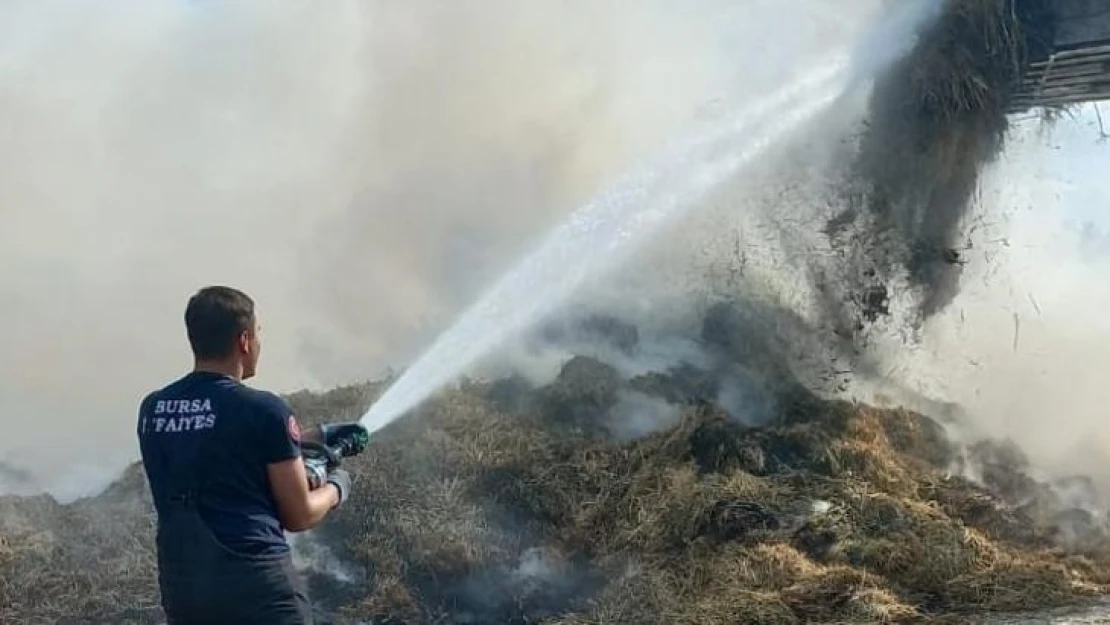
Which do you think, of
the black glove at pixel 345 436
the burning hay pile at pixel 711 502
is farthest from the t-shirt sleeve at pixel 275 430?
the burning hay pile at pixel 711 502

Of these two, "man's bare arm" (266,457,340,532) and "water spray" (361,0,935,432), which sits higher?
"water spray" (361,0,935,432)

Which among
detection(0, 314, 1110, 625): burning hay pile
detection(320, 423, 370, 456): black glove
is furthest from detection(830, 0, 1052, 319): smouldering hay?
detection(320, 423, 370, 456): black glove

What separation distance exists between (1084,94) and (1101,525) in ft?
11.5

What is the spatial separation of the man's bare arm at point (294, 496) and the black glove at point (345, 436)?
0.49 meters

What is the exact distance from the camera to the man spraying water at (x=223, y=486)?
272cm

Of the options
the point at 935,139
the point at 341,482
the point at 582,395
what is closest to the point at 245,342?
the point at 341,482

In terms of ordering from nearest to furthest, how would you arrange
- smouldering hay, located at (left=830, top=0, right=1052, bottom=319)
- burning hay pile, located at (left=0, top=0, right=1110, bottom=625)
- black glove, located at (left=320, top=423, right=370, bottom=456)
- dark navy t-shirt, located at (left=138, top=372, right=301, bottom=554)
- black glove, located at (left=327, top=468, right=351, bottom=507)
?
1. dark navy t-shirt, located at (left=138, top=372, right=301, bottom=554)
2. black glove, located at (left=327, top=468, right=351, bottom=507)
3. black glove, located at (left=320, top=423, right=370, bottom=456)
4. burning hay pile, located at (left=0, top=0, right=1110, bottom=625)
5. smouldering hay, located at (left=830, top=0, right=1052, bottom=319)

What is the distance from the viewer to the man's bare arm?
108 inches

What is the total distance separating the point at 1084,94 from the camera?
28.2ft

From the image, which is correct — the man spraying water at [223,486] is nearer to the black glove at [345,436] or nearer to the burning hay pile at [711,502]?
the black glove at [345,436]

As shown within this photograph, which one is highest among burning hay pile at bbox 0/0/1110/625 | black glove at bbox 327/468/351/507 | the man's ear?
burning hay pile at bbox 0/0/1110/625

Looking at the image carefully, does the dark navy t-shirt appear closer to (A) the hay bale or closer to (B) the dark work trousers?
(B) the dark work trousers

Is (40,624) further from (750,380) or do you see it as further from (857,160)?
(857,160)

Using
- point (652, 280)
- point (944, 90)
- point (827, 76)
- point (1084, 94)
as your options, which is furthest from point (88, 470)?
point (1084, 94)
